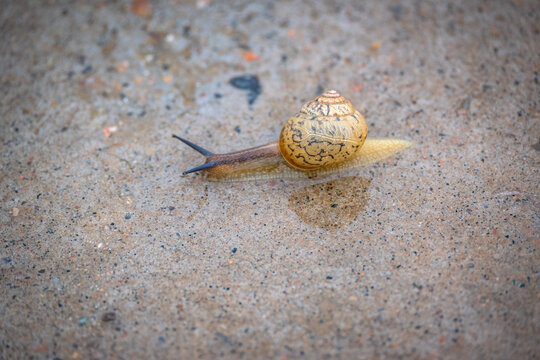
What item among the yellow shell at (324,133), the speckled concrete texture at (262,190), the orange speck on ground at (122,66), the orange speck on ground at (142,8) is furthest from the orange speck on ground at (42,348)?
the orange speck on ground at (142,8)

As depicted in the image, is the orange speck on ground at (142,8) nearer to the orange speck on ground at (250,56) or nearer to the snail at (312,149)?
the orange speck on ground at (250,56)

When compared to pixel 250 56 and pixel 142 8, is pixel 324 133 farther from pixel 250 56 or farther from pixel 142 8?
pixel 142 8

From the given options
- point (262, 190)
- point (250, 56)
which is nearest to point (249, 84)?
point (250, 56)

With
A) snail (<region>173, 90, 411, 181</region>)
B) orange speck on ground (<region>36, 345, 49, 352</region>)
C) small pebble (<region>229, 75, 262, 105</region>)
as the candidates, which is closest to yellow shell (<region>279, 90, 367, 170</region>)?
snail (<region>173, 90, 411, 181</region>)

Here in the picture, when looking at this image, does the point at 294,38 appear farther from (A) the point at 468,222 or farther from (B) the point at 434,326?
(B) the point at 434,326

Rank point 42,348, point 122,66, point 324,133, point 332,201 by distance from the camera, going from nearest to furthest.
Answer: point 42,348 → point 324,133 → point 332,201 → point 122,66

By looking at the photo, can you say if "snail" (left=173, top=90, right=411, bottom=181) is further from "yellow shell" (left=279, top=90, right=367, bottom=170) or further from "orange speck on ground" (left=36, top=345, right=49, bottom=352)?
"orange speck on ground" (left=36, top=345, right=49, bottom=352)
